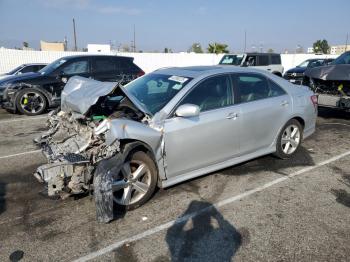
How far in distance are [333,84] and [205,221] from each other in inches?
261

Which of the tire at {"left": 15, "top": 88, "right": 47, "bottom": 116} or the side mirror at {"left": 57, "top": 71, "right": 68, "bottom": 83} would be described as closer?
the tire at {"left": 15, "top": 88, "right": 47, "bottom": 116}

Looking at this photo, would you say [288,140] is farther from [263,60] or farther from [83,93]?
[263,60]

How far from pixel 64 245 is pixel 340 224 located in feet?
9.55

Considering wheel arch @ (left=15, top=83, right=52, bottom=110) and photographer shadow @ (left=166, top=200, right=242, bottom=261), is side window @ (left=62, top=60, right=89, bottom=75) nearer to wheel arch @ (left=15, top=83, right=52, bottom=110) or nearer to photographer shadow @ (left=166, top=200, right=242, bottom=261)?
wheel arch @ (left=15, top=83, right=52, bottom=110)

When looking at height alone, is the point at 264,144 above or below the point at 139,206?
above

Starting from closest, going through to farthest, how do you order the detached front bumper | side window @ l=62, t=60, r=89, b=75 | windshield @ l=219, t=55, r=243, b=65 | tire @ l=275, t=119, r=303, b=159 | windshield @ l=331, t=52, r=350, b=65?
the detached front bumper → tire @ l=275, t=119, r=303, b=159 → windshield @ l=331, t=52, r=350, b=65 → side window @ l=62, t=60, r=89, b=75 → windshield @ l=219, t=55, r=243, b=65

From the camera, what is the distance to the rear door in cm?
456

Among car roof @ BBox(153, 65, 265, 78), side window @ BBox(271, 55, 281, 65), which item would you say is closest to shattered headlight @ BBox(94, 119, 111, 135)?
car roof @ BBox(153, 65, 265, 78)

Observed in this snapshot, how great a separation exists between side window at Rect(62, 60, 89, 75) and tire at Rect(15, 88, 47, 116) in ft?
3.56

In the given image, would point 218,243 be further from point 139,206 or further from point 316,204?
point 316,204

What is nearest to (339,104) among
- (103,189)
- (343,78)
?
(343,78)

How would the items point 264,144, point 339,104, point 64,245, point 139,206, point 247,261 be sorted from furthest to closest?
point 339,104, point 264,144, point 139,206, point 64,245, point 247,261

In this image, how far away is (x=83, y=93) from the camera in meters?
4.14

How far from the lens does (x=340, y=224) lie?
3428 millimetres
